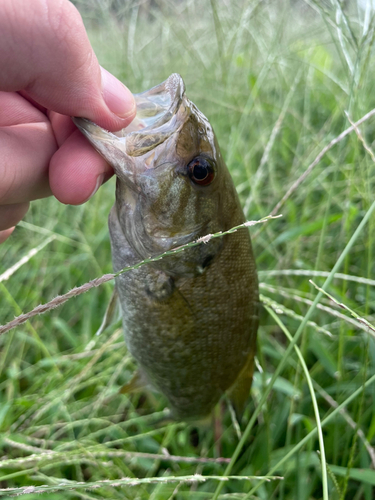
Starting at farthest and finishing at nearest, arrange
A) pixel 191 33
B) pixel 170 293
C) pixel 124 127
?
pixel 191 33 → pixel 170 293 → pixel 124 127

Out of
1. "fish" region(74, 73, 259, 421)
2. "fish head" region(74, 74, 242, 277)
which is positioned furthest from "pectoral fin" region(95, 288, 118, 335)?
→ "fish head" region(74, 74, 242, 277)

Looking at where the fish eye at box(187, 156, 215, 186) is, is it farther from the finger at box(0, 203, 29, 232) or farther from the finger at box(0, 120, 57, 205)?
the finger at box(0, 203, 29, 232)

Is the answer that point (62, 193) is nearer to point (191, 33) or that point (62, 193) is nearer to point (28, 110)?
point (28, 110)

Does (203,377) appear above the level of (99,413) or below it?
above

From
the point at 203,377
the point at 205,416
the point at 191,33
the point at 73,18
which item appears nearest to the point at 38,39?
the point at 73,18

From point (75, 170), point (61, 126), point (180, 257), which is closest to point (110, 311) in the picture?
point (180, 257)

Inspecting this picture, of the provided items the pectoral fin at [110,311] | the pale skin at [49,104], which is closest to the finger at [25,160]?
the pale skin at [49,104]

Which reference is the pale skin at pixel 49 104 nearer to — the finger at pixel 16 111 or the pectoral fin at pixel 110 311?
the finger at pixel 16 111
